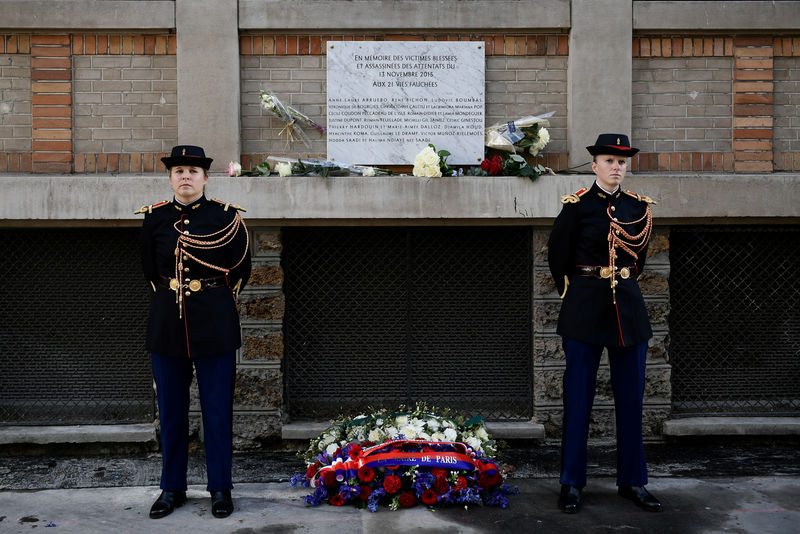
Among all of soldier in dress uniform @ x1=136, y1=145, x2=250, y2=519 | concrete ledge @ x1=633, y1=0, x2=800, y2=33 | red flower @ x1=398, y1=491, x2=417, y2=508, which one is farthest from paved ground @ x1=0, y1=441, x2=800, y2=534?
concrete ledge @ x1=633, y1=0, x2=800, y2=33

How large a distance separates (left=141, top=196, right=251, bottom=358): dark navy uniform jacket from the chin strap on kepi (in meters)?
0.97

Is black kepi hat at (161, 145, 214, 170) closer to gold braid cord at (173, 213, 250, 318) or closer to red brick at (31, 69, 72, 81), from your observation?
gold braid cord at (173, 213, 250, 318)

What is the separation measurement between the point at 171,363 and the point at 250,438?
1.66 meters

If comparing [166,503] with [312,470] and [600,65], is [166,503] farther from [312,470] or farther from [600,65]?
[600,65]

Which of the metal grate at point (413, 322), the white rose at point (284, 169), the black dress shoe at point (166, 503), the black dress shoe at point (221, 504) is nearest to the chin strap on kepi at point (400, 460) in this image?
the black dress shoe at point (221, 504)

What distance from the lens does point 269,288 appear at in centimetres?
621

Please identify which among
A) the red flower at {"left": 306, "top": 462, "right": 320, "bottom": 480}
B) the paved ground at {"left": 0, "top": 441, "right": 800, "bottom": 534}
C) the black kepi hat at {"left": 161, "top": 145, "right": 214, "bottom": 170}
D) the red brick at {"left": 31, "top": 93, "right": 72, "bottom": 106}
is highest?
the red brick at {"left": 31, "top": 93, "right": 72, "bottom": 106}

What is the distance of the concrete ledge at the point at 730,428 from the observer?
20.5ft

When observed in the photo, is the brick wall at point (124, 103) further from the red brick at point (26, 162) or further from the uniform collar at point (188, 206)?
the uniform collar at point (188, 206)

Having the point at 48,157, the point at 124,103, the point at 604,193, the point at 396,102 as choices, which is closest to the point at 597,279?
the point at 604,193

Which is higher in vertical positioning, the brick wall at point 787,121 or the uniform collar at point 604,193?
the brick wall at point 787,121

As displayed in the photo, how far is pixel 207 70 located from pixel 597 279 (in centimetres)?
333

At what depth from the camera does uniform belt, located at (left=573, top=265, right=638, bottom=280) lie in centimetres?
477

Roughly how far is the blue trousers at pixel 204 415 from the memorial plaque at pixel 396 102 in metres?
2.19
